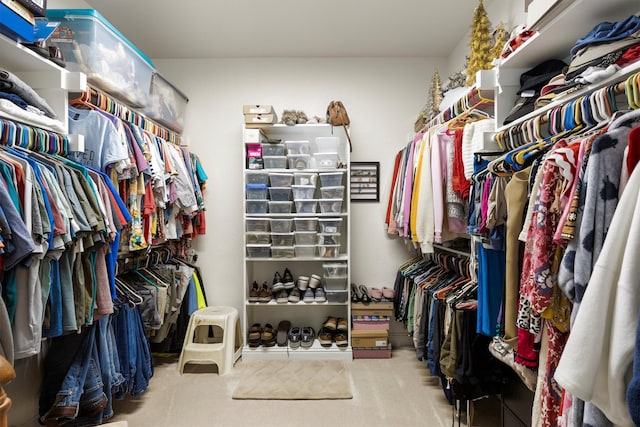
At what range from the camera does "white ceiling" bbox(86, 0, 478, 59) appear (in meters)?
2.49

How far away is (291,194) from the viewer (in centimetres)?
305

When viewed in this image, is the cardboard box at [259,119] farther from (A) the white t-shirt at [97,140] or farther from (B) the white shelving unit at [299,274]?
(A) the white t-shirt at [97,140]

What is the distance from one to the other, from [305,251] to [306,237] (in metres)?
0.12

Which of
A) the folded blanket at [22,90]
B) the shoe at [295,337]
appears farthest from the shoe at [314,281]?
the folded blanket at [22,90]

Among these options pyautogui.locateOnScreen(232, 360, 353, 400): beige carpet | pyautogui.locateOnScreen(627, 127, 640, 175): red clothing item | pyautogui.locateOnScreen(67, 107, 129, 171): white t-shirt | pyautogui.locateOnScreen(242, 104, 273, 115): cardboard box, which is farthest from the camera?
pyautogui.locateOnScreen(242, 104, 273, 115): cardboard box

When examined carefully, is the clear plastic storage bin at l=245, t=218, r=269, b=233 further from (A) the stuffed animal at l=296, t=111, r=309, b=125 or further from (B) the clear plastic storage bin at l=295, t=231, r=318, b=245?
(A) the stuffed animal at l=296, t=111, r=309, b=125

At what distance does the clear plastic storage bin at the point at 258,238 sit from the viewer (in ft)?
9.91

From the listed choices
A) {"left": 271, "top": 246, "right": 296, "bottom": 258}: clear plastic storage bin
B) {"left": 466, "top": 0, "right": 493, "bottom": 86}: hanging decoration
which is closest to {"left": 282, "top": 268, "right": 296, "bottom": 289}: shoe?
{"left": 271, "top": 246, "right": 296, "bottom": 258}: clear plastic storage bin

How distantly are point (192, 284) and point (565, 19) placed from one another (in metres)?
2.97

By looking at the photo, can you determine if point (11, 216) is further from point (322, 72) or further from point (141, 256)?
point (322, 72)

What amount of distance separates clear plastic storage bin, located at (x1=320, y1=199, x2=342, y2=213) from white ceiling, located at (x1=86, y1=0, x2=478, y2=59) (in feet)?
4.40

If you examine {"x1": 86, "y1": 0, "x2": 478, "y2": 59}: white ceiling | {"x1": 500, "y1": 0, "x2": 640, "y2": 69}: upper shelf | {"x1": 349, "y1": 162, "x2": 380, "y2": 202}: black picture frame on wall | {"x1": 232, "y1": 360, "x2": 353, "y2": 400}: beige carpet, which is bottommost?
{"x1": 232, "y1": 360, "x2": 353, "y2": 400}: beige carpet

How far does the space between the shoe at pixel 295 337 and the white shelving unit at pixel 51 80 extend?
2.07 metres

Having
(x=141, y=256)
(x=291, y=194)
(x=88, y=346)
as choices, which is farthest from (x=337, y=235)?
(x=88, y=346)
